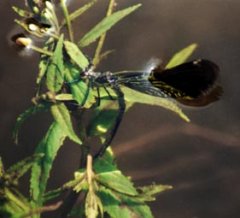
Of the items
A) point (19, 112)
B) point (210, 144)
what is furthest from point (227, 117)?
point (19, 112)

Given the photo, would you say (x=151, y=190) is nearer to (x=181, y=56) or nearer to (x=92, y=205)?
(x=92, y=205)

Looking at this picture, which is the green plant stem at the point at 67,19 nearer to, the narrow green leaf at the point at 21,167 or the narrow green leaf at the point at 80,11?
the narrow green leaf at the point at 80,11

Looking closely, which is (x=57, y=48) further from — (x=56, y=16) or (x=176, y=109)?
(x=176, y=109)

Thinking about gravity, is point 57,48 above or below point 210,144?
above

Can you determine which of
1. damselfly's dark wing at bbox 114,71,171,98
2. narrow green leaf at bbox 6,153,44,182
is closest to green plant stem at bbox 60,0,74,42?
damselfly's dark wing at bbox 114,71,171,98

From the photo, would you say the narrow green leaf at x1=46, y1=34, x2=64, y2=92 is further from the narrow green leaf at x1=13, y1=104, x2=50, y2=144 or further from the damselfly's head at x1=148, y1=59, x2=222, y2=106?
the damselfly's head at x1=148, y1=59, x2=222, y2=106

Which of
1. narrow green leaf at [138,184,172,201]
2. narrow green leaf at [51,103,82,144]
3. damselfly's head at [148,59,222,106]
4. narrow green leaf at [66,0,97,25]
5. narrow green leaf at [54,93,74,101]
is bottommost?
narrow green leaf at [138,184,172,201]
